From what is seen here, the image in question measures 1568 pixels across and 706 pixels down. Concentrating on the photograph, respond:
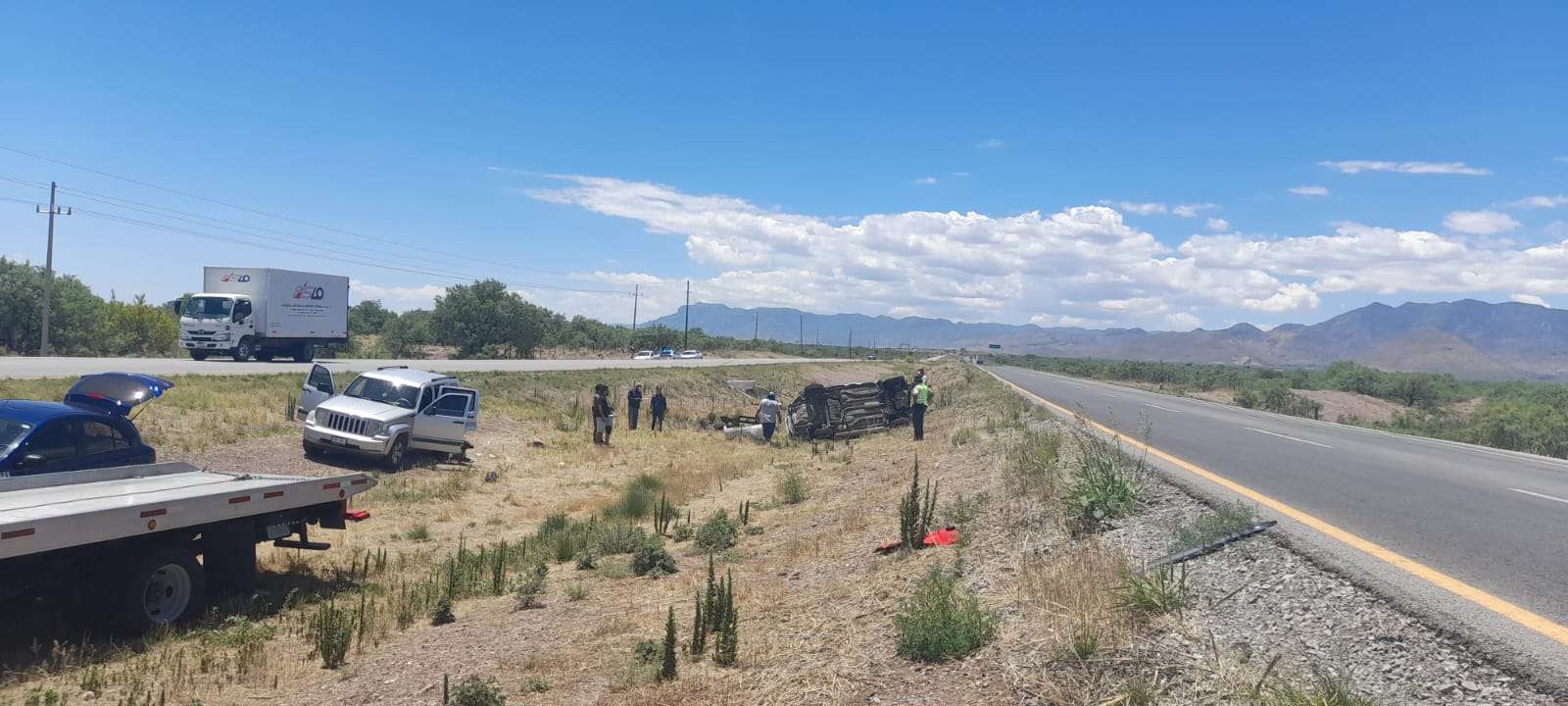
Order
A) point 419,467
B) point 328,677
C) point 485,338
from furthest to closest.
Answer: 1. point 485,338
2. point 419,467
3. point 328,677

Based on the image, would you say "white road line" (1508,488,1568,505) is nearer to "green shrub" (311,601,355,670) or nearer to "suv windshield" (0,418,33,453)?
"green shrub" (311,601,355,670)

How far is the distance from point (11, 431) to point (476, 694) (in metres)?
6.43

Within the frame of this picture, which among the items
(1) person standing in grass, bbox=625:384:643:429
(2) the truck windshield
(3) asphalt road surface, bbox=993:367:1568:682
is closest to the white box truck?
(2) the truck windshield

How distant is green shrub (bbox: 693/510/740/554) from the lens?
11.5 m

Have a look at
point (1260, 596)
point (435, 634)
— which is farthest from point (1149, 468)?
point (435, 634)

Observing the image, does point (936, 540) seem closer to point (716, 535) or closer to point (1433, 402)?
point (716, 535)

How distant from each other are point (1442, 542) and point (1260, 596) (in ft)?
9.03

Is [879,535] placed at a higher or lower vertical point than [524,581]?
higher

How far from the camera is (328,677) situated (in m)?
6.84

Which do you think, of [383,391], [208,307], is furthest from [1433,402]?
[208,307]

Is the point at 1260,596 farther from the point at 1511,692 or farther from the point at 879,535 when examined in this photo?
the point at 879,535

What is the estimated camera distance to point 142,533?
719 cm

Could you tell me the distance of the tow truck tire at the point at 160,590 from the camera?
7.22 meters

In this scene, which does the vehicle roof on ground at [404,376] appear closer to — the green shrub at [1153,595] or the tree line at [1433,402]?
the green shrub at [1153,595]
